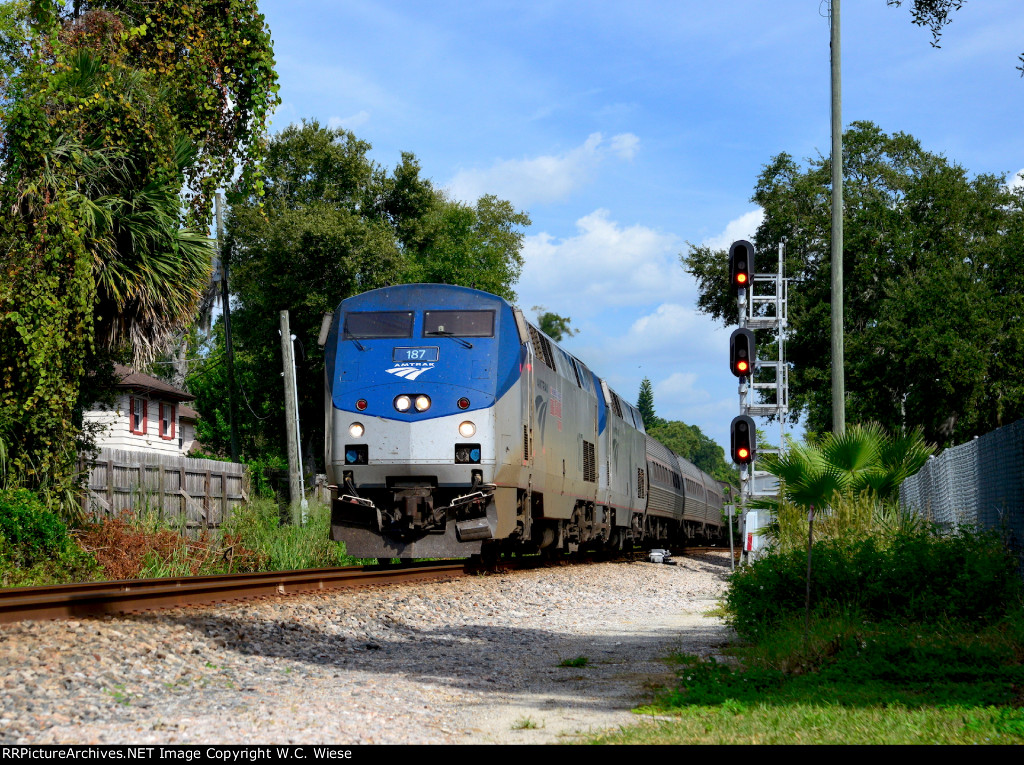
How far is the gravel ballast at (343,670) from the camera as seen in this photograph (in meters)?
5.56

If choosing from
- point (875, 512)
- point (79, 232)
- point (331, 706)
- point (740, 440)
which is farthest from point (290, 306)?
point (331, 706)

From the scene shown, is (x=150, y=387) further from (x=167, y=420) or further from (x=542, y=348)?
(x=542, y=348)

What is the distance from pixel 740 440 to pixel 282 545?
8.62 metres

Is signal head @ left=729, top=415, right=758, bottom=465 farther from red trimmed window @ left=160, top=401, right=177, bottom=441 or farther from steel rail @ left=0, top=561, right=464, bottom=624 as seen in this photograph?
red trimmed window @ left=160, top=401, right=177, bottom=441

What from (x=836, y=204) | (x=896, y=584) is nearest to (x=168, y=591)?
(x=896, y=584)

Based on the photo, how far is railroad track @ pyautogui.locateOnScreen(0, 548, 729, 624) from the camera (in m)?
9.30

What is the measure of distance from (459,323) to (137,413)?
31606 millimetres

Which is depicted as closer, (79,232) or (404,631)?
(404,631)

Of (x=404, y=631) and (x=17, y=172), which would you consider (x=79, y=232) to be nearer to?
(x=17, y=172)

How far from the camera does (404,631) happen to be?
1057 cm

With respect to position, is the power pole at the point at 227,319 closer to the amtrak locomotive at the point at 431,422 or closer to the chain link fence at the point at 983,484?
the amtrak locomotive at the point at 431,422

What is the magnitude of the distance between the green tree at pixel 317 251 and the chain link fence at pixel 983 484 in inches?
1081

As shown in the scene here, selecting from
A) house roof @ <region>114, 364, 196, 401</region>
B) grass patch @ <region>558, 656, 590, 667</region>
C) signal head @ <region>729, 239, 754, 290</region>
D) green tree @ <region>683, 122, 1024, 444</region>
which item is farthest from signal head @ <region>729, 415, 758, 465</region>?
house roof @ <region>114, 364, 196, 401</region>

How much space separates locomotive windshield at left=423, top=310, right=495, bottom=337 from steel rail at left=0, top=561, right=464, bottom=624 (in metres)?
3.54
